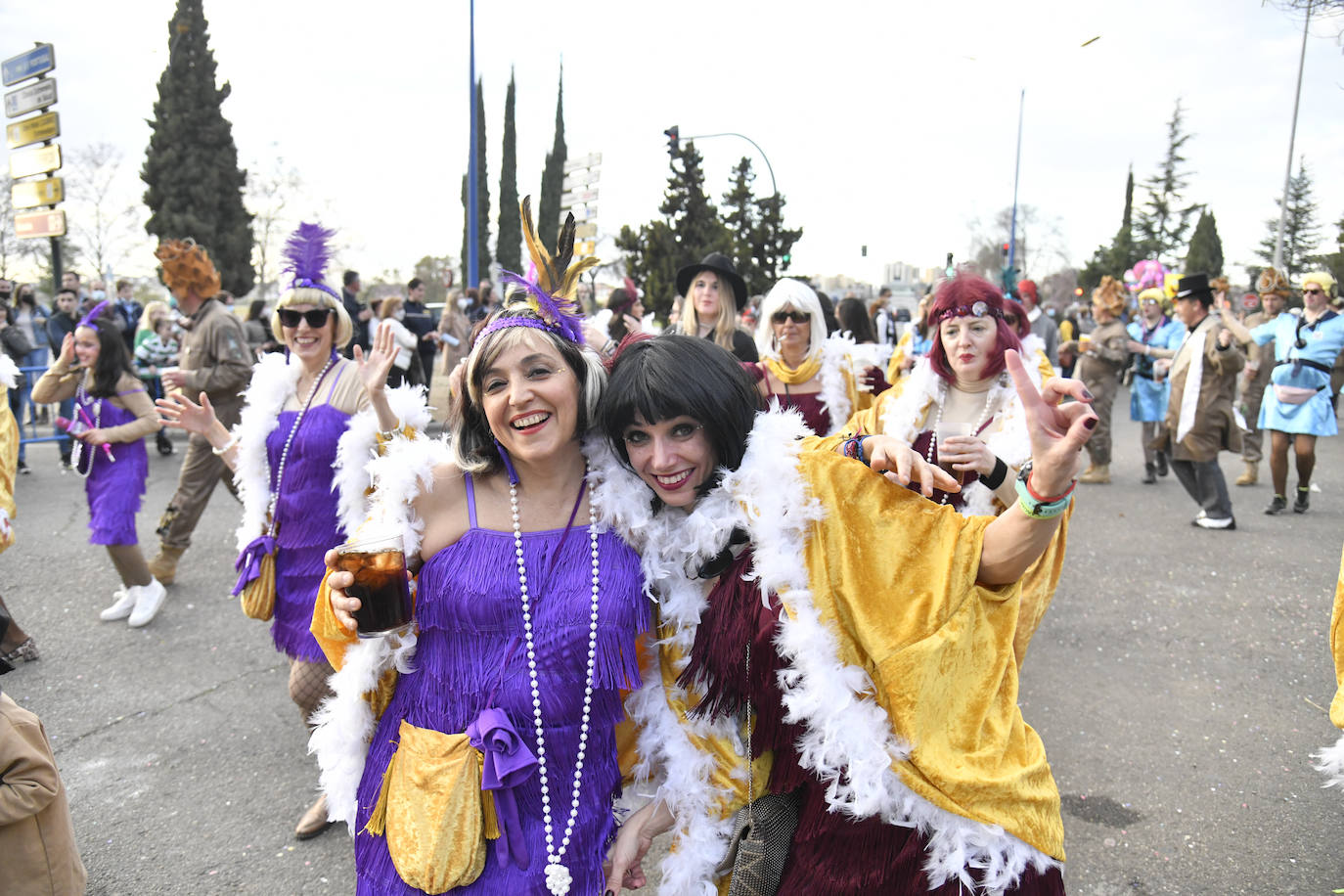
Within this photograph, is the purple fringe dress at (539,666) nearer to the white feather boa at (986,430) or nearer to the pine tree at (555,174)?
the white feather boa at (986,430)

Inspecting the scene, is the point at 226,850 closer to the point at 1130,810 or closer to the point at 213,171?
the point at 1130,810

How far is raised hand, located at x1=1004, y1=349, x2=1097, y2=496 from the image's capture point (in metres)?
1.45

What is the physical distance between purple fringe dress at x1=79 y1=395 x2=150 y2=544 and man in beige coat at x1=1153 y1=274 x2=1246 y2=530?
311 inches

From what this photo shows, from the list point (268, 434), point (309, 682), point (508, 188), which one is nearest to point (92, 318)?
point (268, 434)

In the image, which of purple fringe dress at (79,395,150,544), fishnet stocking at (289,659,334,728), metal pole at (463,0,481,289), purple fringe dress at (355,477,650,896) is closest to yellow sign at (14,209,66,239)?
metal pole at (463,0,481,289)

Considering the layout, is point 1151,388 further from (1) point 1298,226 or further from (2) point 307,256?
(1) point 1298,226

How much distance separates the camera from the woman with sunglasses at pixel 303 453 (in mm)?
3264

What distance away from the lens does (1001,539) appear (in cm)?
155

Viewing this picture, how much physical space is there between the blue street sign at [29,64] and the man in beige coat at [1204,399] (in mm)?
15864

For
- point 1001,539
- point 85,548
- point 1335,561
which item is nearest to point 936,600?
point 1001,539

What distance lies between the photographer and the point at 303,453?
3439mm

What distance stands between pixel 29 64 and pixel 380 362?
48.0 ft

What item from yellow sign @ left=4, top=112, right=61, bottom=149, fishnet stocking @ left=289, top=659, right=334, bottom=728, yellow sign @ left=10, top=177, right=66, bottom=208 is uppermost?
yellow sign @ left=4, top=112, right=61, bottom=149

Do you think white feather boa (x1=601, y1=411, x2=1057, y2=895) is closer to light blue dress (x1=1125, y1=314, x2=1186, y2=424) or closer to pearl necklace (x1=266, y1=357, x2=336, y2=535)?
pearl necklace (x1=266, y1=357, x2=336, y2=535)
